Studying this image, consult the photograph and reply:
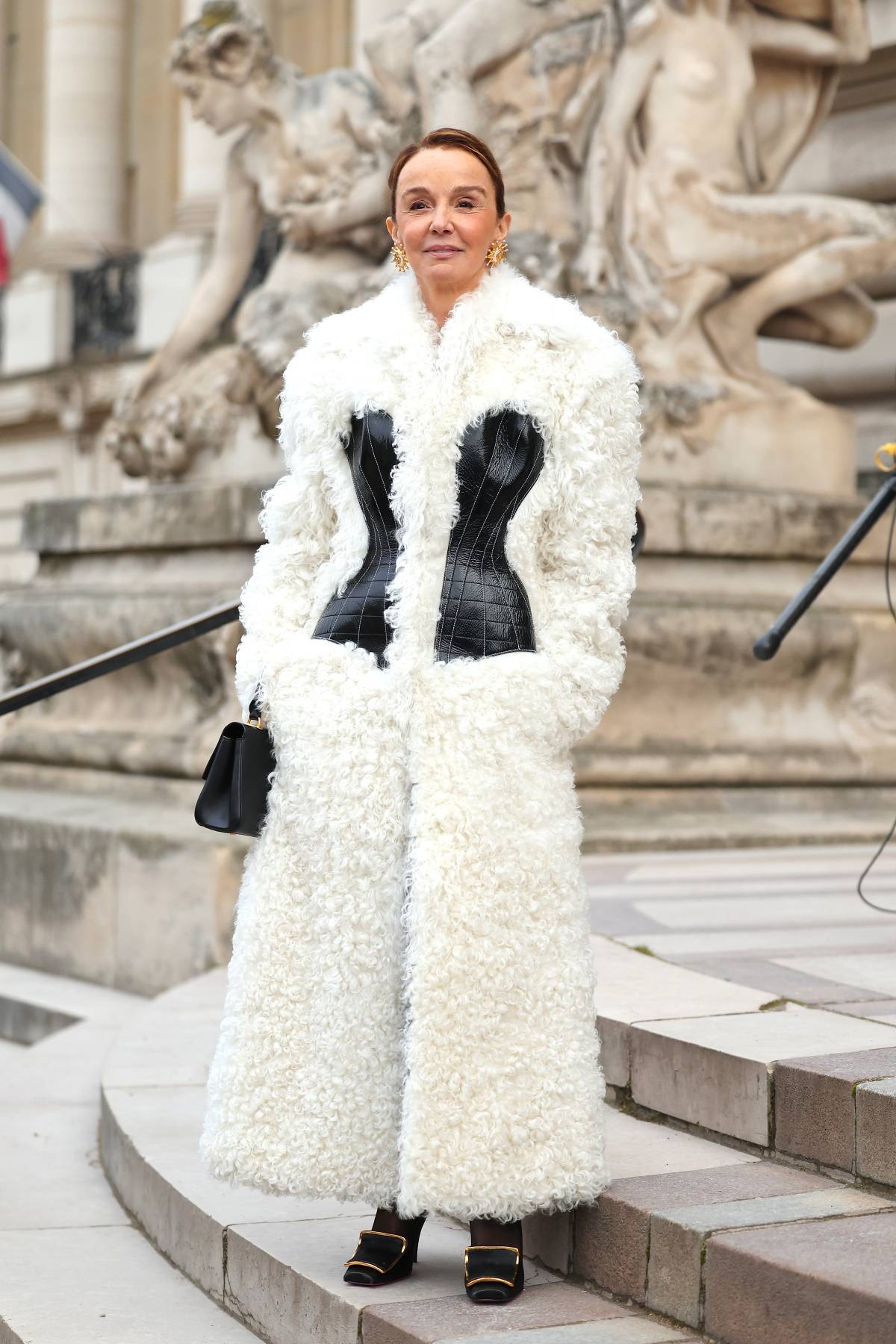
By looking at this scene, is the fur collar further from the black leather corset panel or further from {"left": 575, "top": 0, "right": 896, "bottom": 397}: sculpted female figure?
{"left": 575, "top": 0, "right": 896, "bottom": 397}: sculpted female figure

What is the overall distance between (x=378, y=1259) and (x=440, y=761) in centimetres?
82

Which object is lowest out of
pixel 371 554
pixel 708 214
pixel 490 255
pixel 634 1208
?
pixel 634 1208

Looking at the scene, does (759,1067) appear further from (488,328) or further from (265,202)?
(265,202)

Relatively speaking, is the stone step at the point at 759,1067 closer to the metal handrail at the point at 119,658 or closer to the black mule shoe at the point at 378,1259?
the black mule shoe at the point at 378,1259

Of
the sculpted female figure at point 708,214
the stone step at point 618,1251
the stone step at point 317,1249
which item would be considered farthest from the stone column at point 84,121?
the stone step at point 618,1251

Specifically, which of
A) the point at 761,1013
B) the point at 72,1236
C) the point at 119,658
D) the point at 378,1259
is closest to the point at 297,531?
the point at 378,1259

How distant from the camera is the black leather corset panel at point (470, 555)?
3.30 metres

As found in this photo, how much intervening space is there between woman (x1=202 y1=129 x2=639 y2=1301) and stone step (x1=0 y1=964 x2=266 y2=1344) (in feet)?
1.89

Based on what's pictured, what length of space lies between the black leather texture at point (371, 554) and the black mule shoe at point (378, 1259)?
0.93 m

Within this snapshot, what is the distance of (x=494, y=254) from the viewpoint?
3.42m

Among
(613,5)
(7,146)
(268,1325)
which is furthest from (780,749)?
(7,146)

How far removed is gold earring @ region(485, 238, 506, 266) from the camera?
342 centimetres

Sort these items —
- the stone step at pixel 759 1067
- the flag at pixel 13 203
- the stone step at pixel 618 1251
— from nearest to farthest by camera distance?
the stone step at pixel 618 1251 < the stone step at pixel 759 1067 < the flag at pixel 13 203

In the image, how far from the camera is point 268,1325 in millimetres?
3543
